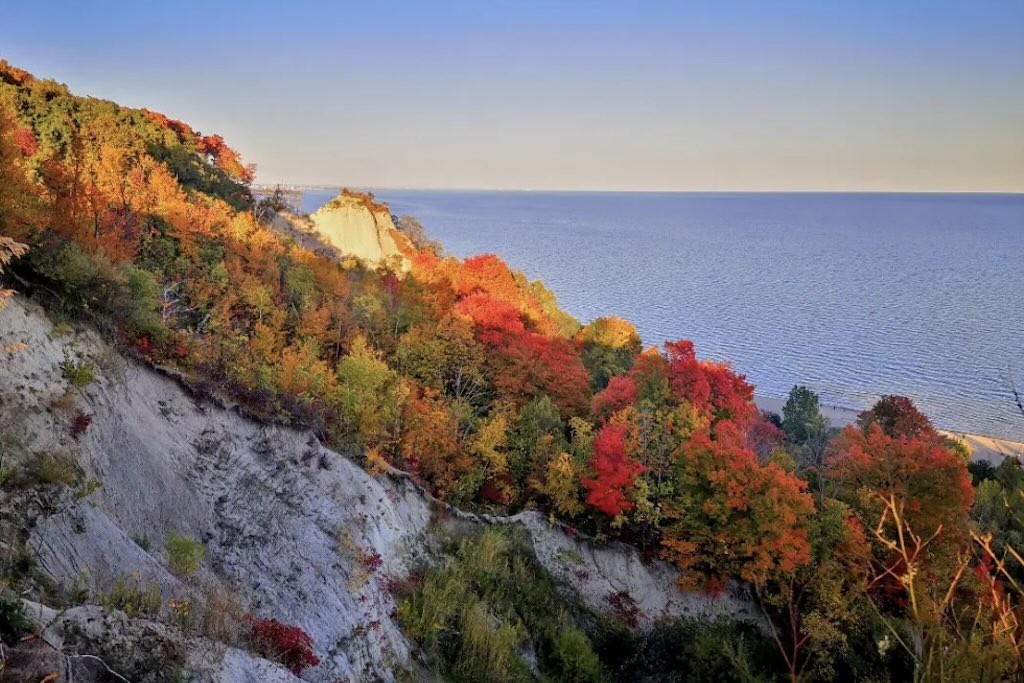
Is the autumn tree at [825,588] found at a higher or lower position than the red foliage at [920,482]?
lower

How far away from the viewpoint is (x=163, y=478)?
15938 millimetres

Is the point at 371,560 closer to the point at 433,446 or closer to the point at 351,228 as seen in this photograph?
the point at 433,446

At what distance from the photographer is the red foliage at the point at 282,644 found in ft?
40.0

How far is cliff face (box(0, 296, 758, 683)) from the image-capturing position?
9828 millimetres

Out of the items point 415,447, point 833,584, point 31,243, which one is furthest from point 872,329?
point 31,243

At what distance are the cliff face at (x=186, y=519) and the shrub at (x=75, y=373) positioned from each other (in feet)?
0.38

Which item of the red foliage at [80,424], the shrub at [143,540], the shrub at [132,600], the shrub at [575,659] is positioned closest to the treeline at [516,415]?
the red foliage at [80,424]

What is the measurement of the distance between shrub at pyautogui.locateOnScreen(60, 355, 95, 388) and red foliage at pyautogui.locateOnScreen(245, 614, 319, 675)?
6962 mm

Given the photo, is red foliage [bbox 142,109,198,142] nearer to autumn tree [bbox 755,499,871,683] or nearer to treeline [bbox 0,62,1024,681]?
treeline [bbox 0,62,1024,681]

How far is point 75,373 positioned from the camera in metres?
15.0

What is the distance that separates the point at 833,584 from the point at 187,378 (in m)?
24.8

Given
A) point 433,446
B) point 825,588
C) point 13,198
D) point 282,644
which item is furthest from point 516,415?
point 13,198

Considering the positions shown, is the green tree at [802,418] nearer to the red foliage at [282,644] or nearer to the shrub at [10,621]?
the red foliage at [282,644]

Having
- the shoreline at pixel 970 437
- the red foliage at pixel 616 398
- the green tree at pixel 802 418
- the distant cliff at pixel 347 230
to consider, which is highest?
the distant cliff at pixel 347 230
